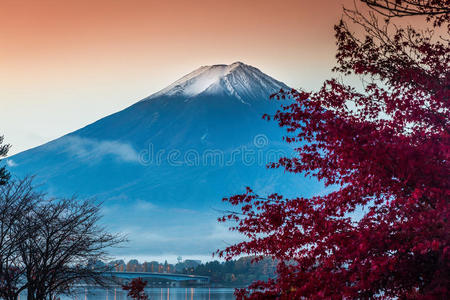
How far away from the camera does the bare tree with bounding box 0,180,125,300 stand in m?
15.1

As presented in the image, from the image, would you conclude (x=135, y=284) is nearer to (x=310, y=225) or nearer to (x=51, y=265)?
(x=51, y=265)

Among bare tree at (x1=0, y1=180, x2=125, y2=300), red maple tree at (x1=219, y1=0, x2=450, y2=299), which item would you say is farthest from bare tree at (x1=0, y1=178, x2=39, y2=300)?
red maple tree at (x1=219, y1=0, x2=450, y2=299)

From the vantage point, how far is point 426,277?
945 centimetres

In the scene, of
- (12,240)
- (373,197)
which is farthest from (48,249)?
(373,197)

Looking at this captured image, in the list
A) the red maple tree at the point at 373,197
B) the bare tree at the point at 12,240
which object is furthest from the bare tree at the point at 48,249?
the red maple tree at the point at 373,197

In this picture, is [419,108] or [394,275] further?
[419,108]

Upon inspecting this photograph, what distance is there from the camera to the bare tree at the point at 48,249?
49.6ft

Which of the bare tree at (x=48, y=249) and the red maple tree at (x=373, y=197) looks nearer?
the red maple tree at (x=373, y=197)

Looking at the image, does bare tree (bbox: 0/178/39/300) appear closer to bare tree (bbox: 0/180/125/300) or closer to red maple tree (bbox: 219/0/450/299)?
bare tree (bbox: 0/180/125/300)

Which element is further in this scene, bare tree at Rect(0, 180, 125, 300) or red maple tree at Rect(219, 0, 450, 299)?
bare tree at Rect(0, 180, 125, 300)

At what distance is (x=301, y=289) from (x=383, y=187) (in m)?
2.08

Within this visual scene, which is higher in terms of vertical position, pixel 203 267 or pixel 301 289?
pixel 203 267

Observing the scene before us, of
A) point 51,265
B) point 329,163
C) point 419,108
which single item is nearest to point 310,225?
point 329,163

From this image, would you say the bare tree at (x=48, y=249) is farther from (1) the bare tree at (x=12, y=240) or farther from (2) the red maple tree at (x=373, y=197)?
(2) the red maple tree at (x=373, y=197)
